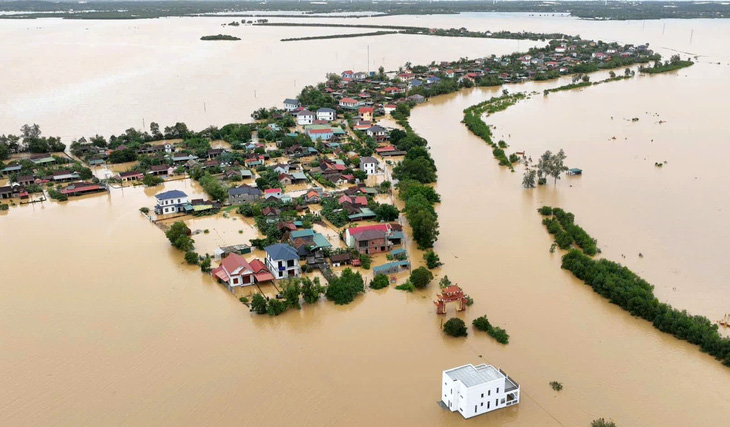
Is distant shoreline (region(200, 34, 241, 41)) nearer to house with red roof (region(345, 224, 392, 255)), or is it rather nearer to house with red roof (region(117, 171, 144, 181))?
house with red roof (region(117, 171, 144, 181))

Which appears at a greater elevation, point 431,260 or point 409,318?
point 431,260

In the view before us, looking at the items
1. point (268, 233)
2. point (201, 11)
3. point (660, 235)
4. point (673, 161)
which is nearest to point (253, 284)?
point (268, 233)

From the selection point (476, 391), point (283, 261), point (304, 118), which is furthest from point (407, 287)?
point (304, 118)

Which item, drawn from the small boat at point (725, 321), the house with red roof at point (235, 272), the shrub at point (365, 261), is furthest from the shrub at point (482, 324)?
the house with red roof at point (235, 272)

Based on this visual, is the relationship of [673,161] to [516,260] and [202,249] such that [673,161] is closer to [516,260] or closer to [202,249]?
[516,260]

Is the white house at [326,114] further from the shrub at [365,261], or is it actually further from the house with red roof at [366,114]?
the shrub at [365,261]

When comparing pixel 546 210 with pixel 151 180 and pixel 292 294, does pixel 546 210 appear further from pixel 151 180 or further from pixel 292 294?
pixel 151 180
